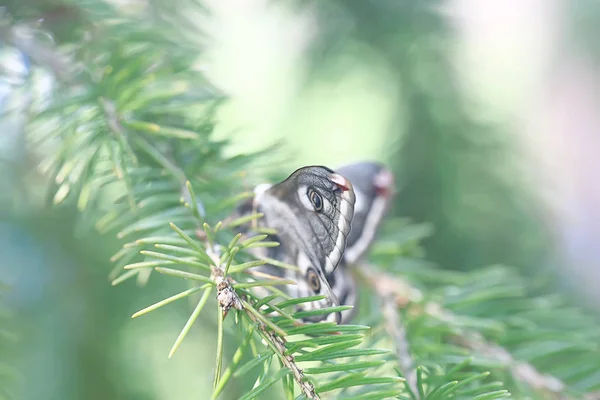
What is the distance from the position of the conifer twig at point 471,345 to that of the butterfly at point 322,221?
58mm

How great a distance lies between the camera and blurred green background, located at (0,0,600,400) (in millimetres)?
663

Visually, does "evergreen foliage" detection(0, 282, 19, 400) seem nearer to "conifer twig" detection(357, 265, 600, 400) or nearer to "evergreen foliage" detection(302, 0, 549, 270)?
"conifer twig" detection(357, 265, 600, 400)

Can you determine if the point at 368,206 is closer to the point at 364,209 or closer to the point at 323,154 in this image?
the point at 364,209

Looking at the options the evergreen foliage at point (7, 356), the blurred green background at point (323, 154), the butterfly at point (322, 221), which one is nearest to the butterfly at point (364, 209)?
the butterfly at point (322, 221)

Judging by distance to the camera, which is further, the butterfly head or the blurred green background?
the blurred green background

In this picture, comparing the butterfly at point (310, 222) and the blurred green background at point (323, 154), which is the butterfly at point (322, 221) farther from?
the blurred green background at point (323, 154)

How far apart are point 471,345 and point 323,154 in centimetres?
61

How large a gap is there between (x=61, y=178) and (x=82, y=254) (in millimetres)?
270

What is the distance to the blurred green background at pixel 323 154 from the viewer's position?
66 centimetres

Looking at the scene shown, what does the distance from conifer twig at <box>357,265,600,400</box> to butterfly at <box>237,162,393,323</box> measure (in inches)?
2.3

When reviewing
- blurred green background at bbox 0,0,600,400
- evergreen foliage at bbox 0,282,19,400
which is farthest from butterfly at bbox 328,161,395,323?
evergreen foliage at bbox 0,282,19,400

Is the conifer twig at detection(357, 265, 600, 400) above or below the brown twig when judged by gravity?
above

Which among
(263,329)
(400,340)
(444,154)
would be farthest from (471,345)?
(444,154)

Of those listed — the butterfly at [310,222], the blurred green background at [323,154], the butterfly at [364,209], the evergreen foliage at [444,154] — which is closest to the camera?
the butterfly at [310,222]
